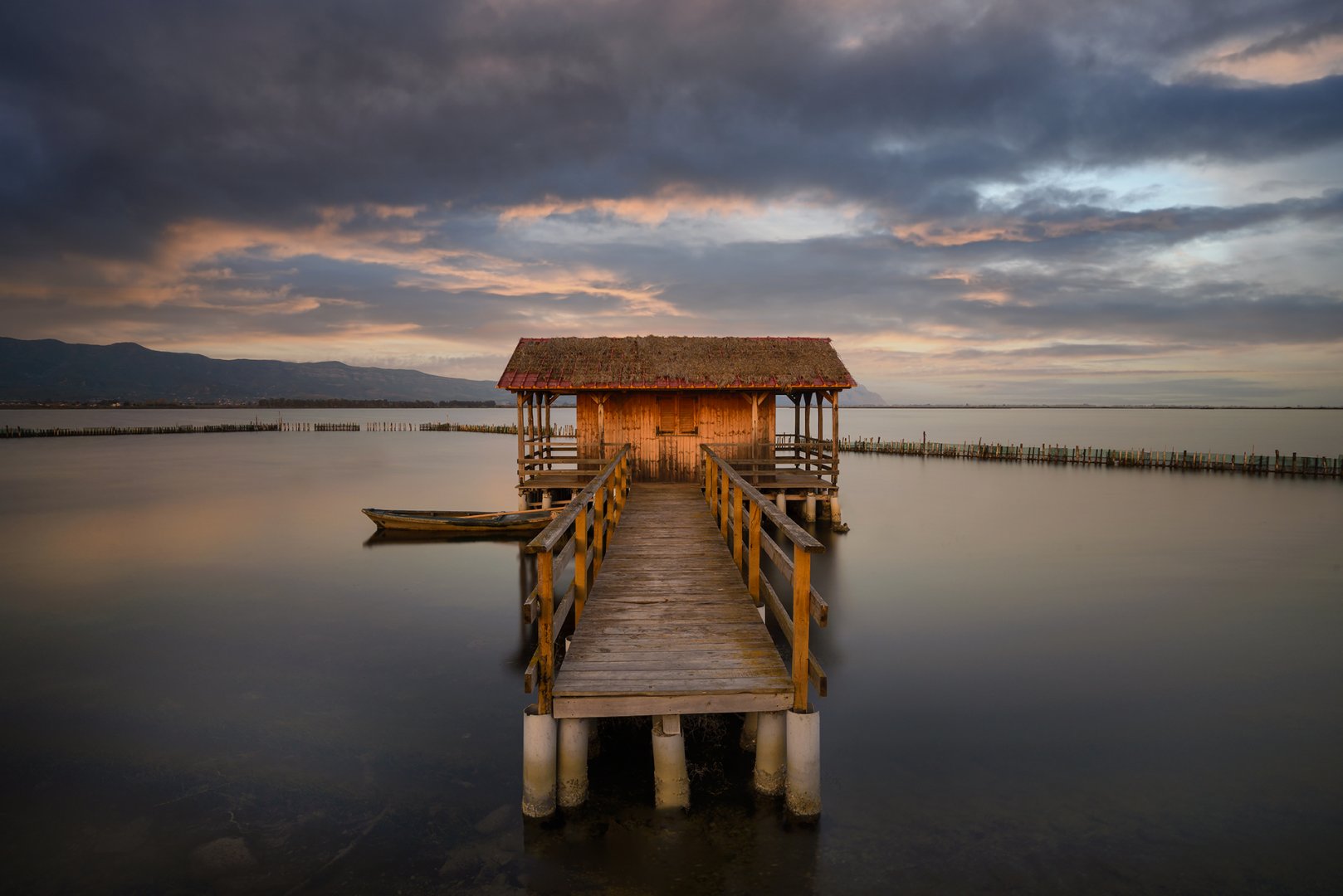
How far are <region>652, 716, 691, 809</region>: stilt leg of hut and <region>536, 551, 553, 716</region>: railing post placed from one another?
106cm

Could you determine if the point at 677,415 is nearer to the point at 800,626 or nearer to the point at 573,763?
the point at 800,626

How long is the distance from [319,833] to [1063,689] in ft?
30.2

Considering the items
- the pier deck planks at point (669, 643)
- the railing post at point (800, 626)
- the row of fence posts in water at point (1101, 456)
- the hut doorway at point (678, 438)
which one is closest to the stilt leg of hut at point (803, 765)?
the railing post at point (800, 626)

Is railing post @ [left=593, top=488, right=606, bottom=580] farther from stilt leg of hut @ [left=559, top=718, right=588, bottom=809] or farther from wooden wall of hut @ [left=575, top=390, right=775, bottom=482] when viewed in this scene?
wooden wall of hut @ [left=575, top=390, right=775, bottom=482]

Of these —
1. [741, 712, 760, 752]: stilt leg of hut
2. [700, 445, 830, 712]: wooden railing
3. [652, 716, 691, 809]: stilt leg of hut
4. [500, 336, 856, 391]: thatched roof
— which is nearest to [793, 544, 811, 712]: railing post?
[700, 445, 830, 712]: wooden railing

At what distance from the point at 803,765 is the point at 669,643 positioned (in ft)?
5.88

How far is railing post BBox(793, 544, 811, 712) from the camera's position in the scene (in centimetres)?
606

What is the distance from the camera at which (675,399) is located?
66.3 ft

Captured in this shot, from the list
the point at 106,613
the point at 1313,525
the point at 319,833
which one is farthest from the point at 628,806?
the point at 1313,525

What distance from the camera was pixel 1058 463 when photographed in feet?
138

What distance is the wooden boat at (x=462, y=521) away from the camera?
19203 mm

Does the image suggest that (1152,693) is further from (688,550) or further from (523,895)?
(523,895)

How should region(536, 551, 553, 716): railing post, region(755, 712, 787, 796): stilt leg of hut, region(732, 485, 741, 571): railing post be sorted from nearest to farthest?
1. region(536, 551, 553, 716): railing post
2. region(755, 712, 787, 796): stilt leg of hut
3. region(732, 485, 741, 571): railing post

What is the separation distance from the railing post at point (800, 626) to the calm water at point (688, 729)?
1189mm
